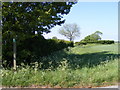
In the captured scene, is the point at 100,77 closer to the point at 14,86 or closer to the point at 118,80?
the point at 118,80

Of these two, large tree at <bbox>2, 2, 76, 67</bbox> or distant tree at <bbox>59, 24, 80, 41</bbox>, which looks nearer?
large tree at <bbox>2, 2, 76, 67</bbox>

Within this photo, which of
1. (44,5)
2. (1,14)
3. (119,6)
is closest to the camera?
(1,14)

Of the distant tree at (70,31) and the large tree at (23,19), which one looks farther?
the distant tree at (70,31)

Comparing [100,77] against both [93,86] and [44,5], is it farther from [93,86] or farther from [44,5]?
[44,5]

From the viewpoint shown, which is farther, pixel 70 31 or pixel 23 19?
pixel 70 31

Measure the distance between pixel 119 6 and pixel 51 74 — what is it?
351cm

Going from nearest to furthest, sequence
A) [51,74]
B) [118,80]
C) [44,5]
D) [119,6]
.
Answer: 1. [118,80]
2. [51,74]
3. [44,5]
4. [119,6]

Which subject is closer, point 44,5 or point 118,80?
point 118,80

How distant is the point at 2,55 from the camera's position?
18.4 feet

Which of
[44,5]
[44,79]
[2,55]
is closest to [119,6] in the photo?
[44,5]

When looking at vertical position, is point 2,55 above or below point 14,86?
above

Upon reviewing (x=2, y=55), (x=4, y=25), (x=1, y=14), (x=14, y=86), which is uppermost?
(x=1, y=14)

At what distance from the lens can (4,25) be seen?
515 cm

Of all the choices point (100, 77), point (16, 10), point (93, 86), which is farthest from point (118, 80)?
point (16, 10)
